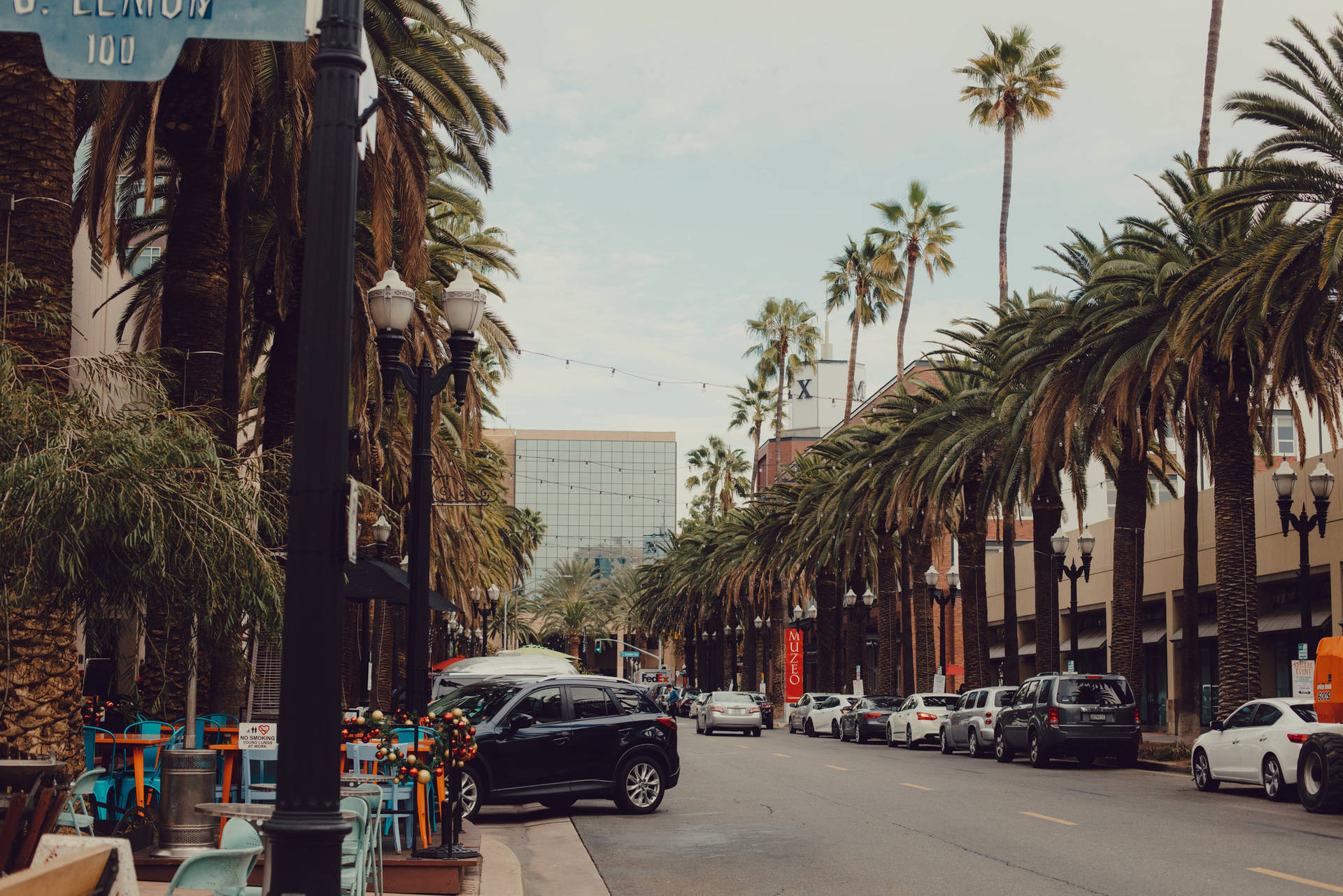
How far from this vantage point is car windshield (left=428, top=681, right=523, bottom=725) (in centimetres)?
1769

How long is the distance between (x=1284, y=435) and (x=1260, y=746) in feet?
164

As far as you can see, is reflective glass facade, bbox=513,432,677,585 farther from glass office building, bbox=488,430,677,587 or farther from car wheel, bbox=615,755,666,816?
car wheel, bbox=615,755,666,816

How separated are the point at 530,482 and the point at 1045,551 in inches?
5920

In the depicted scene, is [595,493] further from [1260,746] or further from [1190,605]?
[1260,746]

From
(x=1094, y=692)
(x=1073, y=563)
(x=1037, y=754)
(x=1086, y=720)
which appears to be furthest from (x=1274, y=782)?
(x=1073, y=563)

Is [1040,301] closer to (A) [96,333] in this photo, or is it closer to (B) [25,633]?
(A) [96,333]

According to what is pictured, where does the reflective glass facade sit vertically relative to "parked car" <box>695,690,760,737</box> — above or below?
above

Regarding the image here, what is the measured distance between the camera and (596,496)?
183 metres

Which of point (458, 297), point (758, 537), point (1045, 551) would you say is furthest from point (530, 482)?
point (458, 297)

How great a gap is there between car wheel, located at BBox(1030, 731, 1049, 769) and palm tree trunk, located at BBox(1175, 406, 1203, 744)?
397 cm

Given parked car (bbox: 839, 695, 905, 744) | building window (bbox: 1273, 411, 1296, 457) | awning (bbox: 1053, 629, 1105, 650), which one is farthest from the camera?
building window (bbox: 1273, 411, 1296, 457)

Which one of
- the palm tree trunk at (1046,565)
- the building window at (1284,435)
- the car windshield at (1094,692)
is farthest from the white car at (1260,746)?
the building window at (1284,435)

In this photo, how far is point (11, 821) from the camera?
246 inches

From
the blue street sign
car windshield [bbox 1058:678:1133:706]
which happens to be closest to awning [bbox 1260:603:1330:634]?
car windshield [bbox 1058:678:1133:706]
